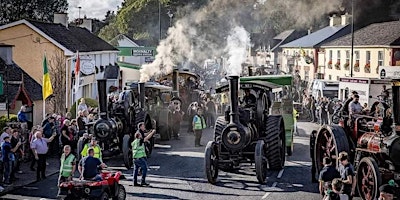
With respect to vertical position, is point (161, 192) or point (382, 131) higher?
point (382, 131)

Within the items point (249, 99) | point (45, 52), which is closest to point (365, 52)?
point (45, 52)

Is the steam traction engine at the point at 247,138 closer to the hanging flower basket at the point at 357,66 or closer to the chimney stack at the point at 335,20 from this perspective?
the hanging flower basket at the point at 357,66

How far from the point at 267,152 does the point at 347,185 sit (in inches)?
206

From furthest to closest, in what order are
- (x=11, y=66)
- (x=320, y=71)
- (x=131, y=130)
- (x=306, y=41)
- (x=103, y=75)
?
(x=306, y=41) < (x=320, y=71) < (x=103, y=75) < (x=11, y=66) < (x=131, y=130)

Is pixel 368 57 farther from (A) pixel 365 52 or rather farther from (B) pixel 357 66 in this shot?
(B) pixel 357 66

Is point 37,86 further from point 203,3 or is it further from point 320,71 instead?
point 203,3

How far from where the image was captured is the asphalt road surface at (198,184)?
1502 centimetres

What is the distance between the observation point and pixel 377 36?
4178 cm

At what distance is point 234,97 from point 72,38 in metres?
21.7

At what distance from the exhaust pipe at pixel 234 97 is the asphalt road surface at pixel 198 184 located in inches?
62.5

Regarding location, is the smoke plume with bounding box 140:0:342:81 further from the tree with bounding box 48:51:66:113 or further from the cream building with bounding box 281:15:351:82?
the tree with bounding box 48:51:66:113

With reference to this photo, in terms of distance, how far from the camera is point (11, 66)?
27172mm

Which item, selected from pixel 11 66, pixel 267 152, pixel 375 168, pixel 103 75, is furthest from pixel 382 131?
pixel 103 75

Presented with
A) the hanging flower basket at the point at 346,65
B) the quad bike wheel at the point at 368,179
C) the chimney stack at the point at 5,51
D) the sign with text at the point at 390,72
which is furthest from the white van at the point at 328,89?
the quad bike wheel at the point at 368,179
